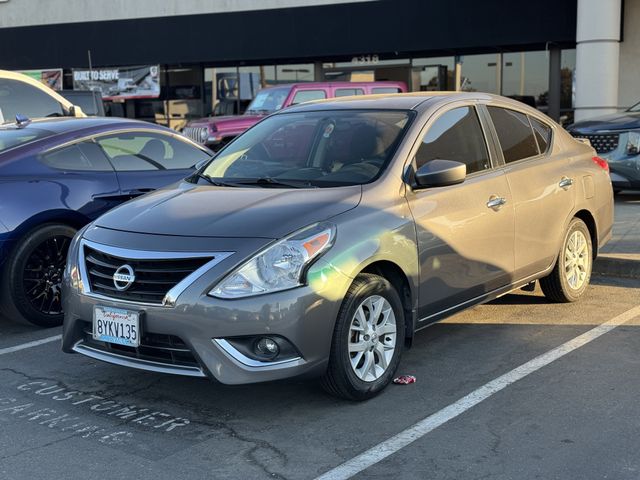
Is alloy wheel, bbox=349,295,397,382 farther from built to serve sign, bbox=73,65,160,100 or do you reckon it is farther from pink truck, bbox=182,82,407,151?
built to serve sign, bbox=73,65,160,100

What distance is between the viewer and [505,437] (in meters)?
3.99

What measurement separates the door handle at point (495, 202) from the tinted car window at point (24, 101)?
7.36 metres

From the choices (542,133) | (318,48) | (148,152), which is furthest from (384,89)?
(542,133)

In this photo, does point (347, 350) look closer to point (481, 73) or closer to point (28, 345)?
point (28, 345)

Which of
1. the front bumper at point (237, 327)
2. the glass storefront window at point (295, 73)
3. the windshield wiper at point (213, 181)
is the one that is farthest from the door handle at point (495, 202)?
the glass storefront window at point (295, 73)

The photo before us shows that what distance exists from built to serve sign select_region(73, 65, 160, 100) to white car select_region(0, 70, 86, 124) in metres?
14.1

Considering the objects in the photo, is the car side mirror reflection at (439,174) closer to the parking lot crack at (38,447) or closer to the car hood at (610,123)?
the parking lot crack at (38,447)

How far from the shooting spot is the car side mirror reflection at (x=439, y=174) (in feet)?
15.8

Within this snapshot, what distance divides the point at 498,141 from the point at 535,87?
15803 millimetres

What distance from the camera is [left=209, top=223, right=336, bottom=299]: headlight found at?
4.05m

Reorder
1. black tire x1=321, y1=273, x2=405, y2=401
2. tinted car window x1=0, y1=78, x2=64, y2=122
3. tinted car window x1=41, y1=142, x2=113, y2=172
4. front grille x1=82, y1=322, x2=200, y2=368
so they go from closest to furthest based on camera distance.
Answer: front grille x1=82, y1=322, x2=200, y2=368, black tire x1=321, y1=273, x2=405, y2=401, tinted car window x1=41, y1=142, x2=113, y2=172, tinted car window x1=0, y1=78, x2=64, y2=122

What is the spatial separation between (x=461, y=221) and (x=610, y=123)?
24.4ft

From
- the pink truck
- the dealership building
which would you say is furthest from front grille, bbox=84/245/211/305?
the dealership building

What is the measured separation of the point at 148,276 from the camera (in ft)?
13.9
